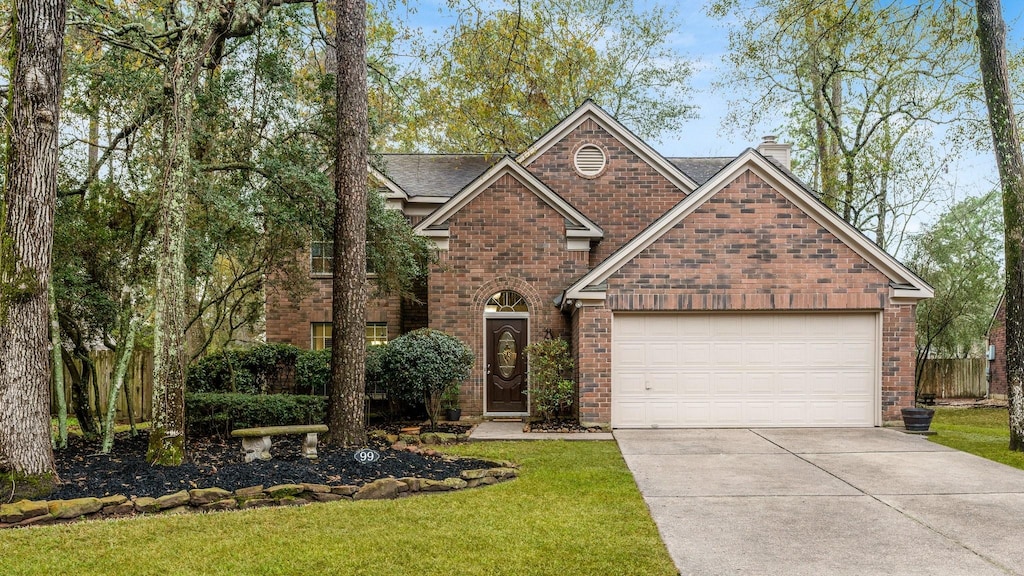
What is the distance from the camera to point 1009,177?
36.7 ft

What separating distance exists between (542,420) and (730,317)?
4131 mm

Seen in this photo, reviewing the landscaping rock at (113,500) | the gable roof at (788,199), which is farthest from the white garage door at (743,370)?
the landscaping rock at (113,500)

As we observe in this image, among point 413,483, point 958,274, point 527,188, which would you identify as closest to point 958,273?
point 958,274

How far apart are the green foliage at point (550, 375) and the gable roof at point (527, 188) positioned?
98.4 inches

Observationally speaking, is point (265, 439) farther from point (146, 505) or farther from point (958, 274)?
point (958, 274)

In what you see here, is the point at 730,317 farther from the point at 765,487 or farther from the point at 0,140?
the point at 0,140

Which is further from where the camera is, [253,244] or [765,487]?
[253,244]

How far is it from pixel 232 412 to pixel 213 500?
6.03 meters

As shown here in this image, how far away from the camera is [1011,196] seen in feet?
36.7

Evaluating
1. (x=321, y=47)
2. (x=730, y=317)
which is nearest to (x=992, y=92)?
(x=730, y=317)

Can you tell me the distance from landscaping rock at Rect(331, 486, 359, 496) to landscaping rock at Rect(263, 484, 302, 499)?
0.33 metres

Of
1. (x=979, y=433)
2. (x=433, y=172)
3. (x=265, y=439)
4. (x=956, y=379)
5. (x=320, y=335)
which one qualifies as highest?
(x=433, y=172)

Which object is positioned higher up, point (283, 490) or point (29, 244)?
point (29, 244)

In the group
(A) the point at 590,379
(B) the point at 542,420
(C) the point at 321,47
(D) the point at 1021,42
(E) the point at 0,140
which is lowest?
(B) the point at 542,420
